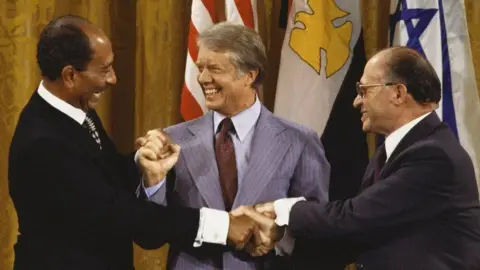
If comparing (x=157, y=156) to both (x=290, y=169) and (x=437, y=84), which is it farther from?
Answer: (x=437, y=84)

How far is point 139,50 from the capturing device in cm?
347

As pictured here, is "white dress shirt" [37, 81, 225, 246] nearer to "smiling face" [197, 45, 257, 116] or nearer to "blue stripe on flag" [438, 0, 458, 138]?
"smiling face" [197, 45, 257, 116]

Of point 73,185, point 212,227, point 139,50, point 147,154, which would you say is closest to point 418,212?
point 212,227

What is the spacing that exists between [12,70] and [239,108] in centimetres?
156

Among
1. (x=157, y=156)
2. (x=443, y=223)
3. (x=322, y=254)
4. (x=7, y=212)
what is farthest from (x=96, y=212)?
(x=7, y=212)

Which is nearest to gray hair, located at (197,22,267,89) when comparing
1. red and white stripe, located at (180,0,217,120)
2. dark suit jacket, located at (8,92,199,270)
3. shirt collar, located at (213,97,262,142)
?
shirt collar, located at (213,97,262,142)

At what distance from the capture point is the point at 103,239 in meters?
2.09

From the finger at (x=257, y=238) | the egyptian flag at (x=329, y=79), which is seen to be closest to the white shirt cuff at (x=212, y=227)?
the finger at (x=257, y=238)

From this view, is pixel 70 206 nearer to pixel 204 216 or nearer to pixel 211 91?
pixel 204 216

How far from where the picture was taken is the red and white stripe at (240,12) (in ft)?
9.98

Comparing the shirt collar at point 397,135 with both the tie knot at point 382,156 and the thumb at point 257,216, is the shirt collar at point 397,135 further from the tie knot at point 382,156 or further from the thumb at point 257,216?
the thumb at point 257,216

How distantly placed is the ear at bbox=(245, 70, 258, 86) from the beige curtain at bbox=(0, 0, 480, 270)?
1198 mm

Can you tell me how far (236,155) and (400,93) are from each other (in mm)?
485

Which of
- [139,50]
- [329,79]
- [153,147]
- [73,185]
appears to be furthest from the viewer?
[139,50]
